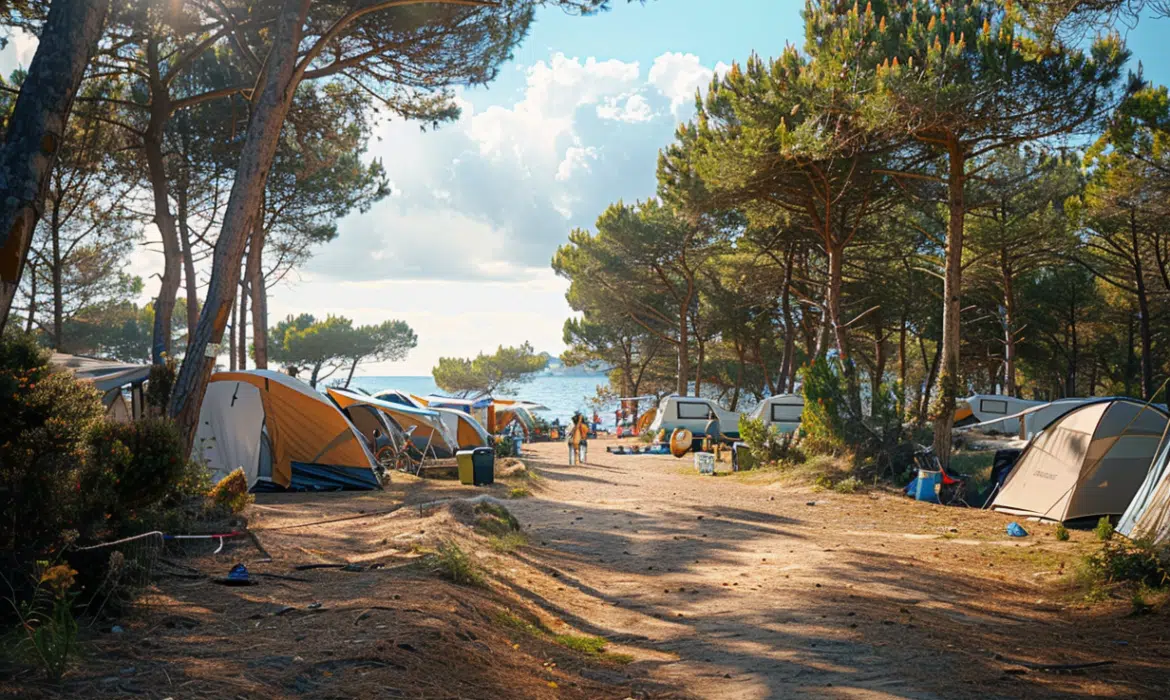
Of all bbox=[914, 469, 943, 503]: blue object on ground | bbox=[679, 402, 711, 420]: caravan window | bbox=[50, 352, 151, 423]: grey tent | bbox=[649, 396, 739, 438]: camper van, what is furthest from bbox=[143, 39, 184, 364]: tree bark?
bbox=[679, 402, 711, 420]: caravan window

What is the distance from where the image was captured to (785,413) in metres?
23.8

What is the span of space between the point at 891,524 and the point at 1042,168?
52.4 feet

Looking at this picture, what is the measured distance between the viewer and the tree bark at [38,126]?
5.11 m

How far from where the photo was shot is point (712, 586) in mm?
7152

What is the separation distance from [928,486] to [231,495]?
941 cm

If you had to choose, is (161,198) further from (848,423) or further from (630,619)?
(848,423)

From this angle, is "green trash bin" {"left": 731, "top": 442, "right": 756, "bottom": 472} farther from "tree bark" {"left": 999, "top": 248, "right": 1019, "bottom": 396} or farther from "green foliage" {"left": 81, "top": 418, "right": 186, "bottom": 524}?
"green foliage" {"left": 81, "top": 418, "right": 186, "bottom": 524}

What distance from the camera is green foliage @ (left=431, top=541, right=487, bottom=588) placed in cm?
607

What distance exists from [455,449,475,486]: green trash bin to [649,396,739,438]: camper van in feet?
46.1

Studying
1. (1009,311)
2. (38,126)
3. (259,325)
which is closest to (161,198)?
(259,325)

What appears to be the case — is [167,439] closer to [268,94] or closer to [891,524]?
[268,94]

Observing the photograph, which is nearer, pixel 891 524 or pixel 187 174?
pixel 891 524

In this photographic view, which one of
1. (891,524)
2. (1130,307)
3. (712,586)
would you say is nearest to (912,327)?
(1130,307)

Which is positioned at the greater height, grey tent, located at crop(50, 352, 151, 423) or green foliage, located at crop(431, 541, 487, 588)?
grey tent, located at crop(50, 352, 151, 423)
